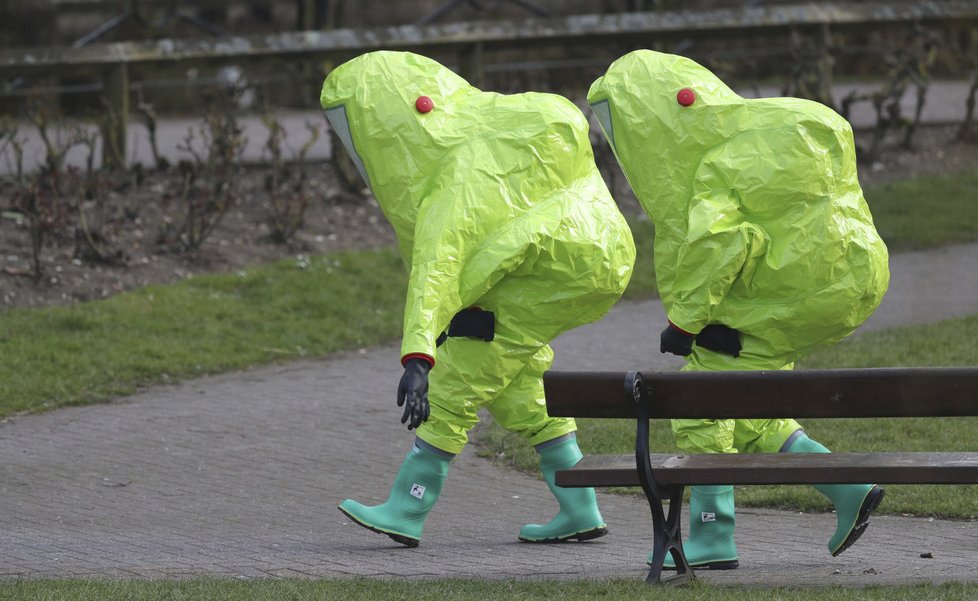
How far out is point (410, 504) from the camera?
5.79m

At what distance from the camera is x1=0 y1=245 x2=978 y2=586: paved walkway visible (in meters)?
5.41

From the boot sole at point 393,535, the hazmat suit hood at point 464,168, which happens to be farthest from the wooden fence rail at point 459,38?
the boot sole at point 393,535

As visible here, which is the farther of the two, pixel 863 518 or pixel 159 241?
pixel 159 241

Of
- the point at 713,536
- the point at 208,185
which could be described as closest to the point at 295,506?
the point at 713,536

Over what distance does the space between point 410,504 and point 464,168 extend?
50.9 inches

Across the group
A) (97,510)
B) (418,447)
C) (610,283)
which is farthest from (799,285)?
(97,510)

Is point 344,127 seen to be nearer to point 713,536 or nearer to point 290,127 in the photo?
point 713,536

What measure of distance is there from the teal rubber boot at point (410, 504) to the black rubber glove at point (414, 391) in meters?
0.72

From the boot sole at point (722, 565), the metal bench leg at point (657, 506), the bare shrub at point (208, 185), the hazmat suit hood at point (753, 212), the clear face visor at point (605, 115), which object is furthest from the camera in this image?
the bare shrub at point (208, 185)

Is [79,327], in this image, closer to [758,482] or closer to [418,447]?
[418,447]

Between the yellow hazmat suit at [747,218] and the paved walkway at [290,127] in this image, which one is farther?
the paved walkway at [290,127]

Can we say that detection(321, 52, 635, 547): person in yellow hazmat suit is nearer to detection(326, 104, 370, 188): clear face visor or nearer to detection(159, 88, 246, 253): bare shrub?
detection(326, 104, 370, 188): clear face visor

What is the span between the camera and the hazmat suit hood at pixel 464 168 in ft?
17.9

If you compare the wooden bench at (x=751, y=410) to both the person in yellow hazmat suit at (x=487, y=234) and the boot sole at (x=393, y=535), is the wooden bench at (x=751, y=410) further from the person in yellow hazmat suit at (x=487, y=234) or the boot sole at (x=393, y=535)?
the boot sole at (x=393, y=535)
